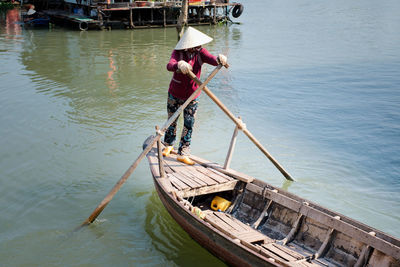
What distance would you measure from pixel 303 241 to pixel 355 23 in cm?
2654

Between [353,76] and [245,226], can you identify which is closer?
[245,226]

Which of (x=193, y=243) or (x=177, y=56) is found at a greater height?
(x=177, y=56)

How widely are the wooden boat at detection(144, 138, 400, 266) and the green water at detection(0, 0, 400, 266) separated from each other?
0.59m

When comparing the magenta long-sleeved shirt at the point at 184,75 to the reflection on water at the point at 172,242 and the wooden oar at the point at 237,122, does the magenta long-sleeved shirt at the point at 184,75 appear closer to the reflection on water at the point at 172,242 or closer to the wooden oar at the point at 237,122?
the wooden oar at the point at 237,122

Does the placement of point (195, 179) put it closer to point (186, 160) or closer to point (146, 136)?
point (186, 160)

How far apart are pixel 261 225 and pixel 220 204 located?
2.12 feet

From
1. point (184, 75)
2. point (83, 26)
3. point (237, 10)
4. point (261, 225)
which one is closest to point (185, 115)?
point (184, 75)

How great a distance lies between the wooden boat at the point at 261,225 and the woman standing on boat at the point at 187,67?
565 millimetres

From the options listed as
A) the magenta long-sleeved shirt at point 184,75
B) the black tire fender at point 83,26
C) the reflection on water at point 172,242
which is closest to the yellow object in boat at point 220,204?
the reflection on water at point 172,242

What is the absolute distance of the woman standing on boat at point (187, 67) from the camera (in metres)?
5.13

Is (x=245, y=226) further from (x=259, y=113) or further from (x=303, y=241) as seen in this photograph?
(x=259, y=113)

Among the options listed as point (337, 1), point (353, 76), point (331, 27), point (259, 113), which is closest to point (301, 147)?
point (259, 113)

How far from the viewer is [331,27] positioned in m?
26.3

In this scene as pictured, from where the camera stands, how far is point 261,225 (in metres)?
4.83
